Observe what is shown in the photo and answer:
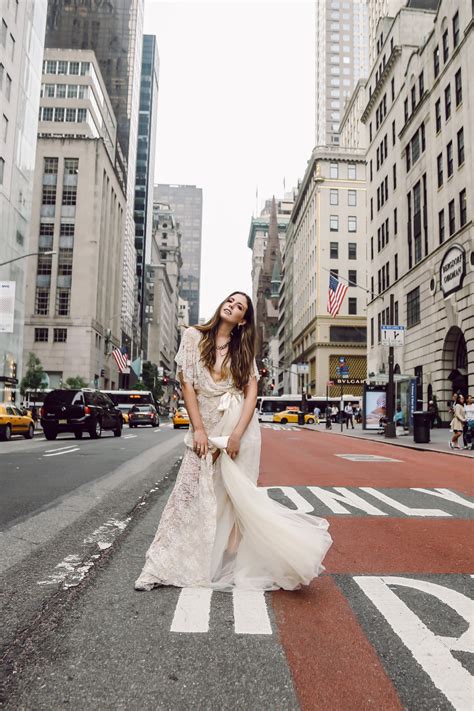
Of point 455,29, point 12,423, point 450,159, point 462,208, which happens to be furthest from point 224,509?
point 455,29

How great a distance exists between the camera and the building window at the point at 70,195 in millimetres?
76188

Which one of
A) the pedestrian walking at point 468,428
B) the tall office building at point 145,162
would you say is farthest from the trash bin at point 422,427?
the tall office building at point 145,162

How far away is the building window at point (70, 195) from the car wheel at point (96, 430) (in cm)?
5900

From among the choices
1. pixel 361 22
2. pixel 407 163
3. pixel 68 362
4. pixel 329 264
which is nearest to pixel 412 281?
pixel 407 163

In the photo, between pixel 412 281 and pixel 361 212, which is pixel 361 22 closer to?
pixel 361 212

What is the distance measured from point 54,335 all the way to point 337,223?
38131 millimetres

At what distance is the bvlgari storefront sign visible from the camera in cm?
3050

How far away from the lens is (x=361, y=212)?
7850 centimetres

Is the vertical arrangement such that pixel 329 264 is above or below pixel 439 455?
above

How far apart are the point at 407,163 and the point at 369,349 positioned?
16.2 meters

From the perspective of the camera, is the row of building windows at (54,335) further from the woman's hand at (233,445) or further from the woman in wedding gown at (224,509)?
the woman's hand at (233,445)

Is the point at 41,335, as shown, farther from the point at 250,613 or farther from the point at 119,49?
the point at 250,613

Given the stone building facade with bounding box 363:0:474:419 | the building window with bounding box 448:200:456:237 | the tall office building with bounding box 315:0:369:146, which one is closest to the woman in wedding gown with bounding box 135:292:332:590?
the stone building facade with bounding box 363:0:474:419

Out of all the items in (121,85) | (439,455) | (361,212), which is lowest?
(439,455)
